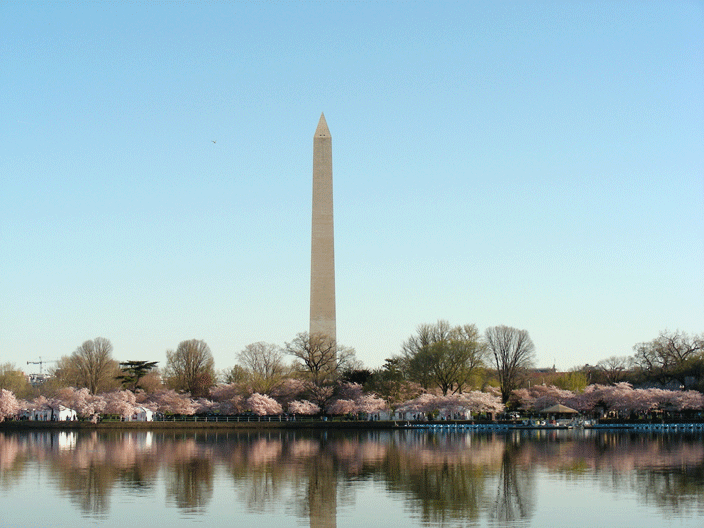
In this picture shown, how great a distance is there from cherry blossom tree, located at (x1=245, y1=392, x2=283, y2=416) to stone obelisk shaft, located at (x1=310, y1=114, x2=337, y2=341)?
9028mm

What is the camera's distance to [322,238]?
201ft

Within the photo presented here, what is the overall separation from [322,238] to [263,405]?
13990 mm

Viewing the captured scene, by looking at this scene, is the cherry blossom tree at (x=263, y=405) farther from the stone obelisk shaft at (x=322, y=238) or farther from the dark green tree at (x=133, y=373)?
the dark green tree at (x=133, y=373)

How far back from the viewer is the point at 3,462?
3198 centimetres

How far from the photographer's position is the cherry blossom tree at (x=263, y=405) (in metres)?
66.4

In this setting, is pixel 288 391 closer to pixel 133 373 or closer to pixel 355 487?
pixel 133 373

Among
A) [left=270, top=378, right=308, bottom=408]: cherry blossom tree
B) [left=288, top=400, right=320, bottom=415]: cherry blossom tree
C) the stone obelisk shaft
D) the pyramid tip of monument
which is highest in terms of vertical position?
the pyramid tip of monument

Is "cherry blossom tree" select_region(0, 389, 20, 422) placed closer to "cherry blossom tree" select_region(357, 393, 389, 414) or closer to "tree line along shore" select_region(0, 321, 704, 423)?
"tree line along shore" select_region(0, 321, 704, 423)

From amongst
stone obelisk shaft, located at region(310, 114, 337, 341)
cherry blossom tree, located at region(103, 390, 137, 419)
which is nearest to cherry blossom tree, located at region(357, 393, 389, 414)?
stone obelisk shaft, located at region(310, 114, 337, 341)

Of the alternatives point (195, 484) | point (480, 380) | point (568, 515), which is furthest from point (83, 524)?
point (480, 380)

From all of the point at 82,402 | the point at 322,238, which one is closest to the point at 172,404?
the point at 82,402

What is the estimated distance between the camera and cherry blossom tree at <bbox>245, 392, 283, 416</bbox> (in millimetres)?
66375

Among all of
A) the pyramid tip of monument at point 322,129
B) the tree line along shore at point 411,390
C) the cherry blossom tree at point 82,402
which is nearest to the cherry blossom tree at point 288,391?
the tree line along shore at point 411,390

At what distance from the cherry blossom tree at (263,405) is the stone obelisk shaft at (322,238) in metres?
9.03
